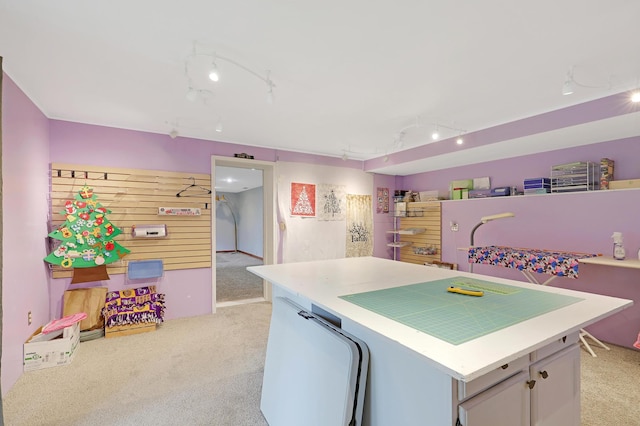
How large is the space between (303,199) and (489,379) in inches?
156

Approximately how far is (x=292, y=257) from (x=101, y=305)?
2537 millimetres

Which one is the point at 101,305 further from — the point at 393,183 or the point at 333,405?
the point at 393,183

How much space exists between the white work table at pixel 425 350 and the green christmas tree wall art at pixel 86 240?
270 centimetres

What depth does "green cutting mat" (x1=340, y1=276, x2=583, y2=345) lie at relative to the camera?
3.67ft

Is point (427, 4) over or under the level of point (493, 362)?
over

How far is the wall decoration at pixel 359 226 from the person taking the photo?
533cm

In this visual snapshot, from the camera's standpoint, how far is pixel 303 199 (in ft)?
16.0

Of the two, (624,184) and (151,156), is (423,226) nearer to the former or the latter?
(624,184)

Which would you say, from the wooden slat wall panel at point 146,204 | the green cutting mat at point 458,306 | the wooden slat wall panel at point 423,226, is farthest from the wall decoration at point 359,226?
the green cutting mat at point 458,306

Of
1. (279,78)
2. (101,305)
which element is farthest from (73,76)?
(101,305)

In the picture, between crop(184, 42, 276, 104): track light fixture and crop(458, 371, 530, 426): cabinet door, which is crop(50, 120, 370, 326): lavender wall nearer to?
crop(184, 42, 276, 104): track light fixture

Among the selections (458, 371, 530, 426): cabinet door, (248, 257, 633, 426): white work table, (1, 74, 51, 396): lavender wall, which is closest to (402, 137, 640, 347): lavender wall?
(248, 257, 633, 426): white work table

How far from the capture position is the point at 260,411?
6.72 ft

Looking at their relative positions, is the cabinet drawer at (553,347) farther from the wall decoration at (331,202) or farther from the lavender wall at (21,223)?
the wall decoration at (331,202)
